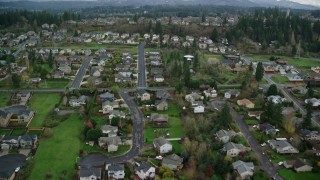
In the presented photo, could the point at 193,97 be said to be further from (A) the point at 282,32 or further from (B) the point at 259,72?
(A) the point at 282,32

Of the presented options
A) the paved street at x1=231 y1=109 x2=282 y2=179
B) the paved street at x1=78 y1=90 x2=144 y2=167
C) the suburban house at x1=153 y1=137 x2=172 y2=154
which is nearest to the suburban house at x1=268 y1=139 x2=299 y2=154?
the paved street at x1=231 y1=109 x2=282 y2=179

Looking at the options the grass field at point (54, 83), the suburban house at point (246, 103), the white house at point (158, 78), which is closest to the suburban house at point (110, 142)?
the suburban house at point (246, 103)

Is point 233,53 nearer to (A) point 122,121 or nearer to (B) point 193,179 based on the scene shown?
(A) point 122,121

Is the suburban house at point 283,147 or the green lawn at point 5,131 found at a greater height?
the suburban house at point 283,147

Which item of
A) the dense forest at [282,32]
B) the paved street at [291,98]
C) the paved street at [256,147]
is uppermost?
the dense forest at [282,32]

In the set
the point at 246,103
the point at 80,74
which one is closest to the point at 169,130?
the point at 246,103

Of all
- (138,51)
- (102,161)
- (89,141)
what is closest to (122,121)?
(89,141)

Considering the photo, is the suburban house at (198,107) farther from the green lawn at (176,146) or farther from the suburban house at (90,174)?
the suburban house at (90,174)
